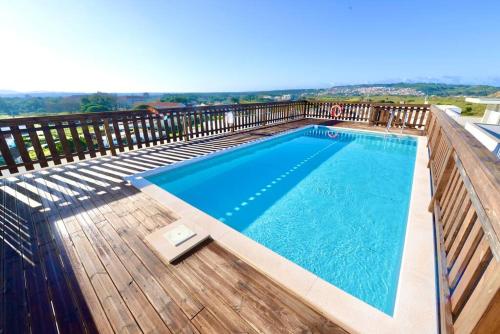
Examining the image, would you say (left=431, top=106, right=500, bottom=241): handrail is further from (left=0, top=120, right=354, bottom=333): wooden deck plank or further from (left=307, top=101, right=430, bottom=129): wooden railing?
(left=307, top=101, right=430, bottom=129): wooden railing

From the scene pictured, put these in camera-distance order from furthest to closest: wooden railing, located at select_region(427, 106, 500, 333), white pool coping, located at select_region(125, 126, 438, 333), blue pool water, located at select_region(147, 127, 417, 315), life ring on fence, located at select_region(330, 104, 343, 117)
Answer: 1. life ring on fence, located at select_region(330, 104, 343, 117)
2. blue pool water, located at select_region(147, 127, 417, 315)
3. white pool coping, located at select_region(125, 126, 438, 333)
4. wooden railing, located at select_region(427, 106, 500, 333)

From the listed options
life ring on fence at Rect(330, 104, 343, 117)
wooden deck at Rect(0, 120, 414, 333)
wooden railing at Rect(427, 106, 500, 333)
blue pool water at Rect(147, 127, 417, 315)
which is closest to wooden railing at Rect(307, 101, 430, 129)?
life ring on fence at Rect(330, 104, 343, 117)

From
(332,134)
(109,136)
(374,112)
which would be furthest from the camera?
(374,112)

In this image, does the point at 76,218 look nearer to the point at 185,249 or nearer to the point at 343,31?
the point at 185,249

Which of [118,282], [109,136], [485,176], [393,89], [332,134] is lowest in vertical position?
[332,134]

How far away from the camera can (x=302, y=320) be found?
143 centimetres

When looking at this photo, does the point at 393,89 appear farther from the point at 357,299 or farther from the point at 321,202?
the point at 357,299

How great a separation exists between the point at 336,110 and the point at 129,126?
1032 cm

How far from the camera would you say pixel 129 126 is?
5195 mm

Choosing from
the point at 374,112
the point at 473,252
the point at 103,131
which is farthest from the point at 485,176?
the point at 374,112

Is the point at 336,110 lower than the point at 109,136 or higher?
higher

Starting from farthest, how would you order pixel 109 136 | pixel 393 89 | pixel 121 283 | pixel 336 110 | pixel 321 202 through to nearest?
1. pixel 393 89
2. pixel 336 110
3. pixel 109 136
4. pixel 321 202
5. pixel 121 283

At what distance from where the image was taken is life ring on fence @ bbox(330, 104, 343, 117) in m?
11.0

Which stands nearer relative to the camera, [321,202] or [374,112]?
[321,202]
